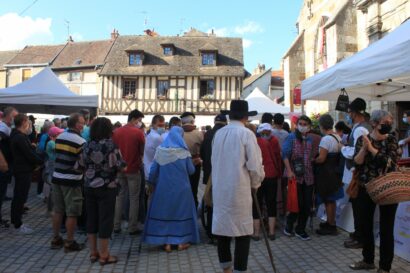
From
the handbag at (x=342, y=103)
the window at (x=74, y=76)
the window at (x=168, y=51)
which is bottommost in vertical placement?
the handbag at (x=342, y=103)

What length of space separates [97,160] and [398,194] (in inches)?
124

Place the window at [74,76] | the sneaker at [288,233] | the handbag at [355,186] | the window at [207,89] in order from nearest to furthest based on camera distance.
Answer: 1. the handbag at [355,186]
2. the sneaker at [288,233]
3. the window at [207,89]
4. the window at [74,76]

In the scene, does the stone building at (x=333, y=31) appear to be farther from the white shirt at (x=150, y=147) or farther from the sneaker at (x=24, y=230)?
the sneaker at (x=24, y=230)

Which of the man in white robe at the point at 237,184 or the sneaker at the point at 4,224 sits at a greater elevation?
the man in white robe at the point at 237,184

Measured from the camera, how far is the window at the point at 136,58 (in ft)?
99.8

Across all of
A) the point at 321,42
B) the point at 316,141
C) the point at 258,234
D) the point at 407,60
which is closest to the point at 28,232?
the point at 258,234

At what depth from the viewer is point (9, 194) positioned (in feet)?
31.6

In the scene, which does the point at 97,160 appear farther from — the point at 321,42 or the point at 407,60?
the point at 321,42

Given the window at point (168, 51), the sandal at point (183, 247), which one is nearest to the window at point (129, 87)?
the window at point (168, 51)

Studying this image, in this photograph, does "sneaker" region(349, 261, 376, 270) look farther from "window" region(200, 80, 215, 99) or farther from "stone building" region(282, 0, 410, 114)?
"window" region(200, 80, 215, 99)

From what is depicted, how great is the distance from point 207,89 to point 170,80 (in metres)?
2.74

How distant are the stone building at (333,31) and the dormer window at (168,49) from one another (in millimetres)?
9193

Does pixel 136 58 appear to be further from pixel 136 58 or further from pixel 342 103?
pixel 342 103

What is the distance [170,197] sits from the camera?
17.6 ft
